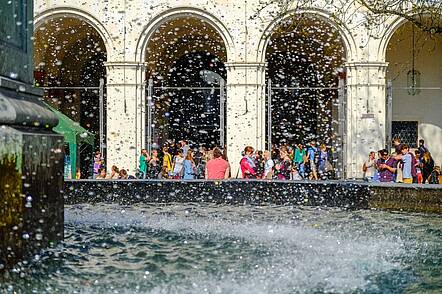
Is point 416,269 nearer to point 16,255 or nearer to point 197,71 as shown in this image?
point 16,255

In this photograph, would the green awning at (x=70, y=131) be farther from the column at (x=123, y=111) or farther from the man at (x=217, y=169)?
the man at (x=217, y=169)

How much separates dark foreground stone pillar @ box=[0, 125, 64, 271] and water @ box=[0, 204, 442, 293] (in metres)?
0.11

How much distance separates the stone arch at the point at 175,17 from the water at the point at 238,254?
544 inches

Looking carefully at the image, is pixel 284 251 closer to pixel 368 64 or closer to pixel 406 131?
pixel 368 64

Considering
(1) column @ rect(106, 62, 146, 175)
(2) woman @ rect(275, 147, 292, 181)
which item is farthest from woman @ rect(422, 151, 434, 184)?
(1) column @ rect(106, 62, 146, 175)

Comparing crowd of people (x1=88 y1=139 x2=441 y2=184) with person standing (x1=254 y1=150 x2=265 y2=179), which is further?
person standing (x1=254 y1=150 x2=265 y2=179)

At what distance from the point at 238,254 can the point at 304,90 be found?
21.4m

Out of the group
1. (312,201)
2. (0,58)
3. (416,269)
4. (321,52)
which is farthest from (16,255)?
(321,52)

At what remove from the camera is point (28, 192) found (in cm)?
396

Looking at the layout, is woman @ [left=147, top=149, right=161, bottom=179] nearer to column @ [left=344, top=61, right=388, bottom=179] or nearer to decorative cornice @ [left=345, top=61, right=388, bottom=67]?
column @ [left=344, top=61, right=388, bottom=179]

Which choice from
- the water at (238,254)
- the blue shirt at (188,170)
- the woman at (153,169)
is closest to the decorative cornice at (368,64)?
the woman at (153,169)

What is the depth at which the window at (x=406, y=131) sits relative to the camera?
24141 millimetres

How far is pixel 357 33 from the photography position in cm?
2062

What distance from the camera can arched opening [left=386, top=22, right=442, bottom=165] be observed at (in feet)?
78.0
